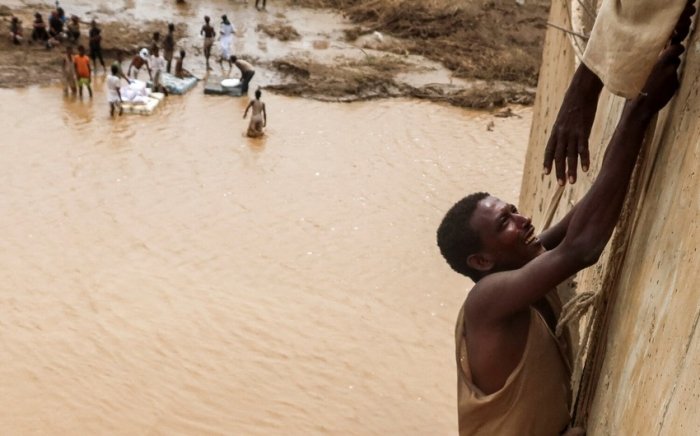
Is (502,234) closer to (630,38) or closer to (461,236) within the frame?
(461,236)

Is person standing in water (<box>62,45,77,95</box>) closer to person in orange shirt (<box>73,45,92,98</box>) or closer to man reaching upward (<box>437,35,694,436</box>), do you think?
person in orange shirt (<box>73,45,92,98</box>)

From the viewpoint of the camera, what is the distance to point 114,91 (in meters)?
12.9

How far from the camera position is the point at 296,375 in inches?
275

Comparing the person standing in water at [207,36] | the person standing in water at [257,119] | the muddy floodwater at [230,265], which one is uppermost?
the person standing in water at [207,36]

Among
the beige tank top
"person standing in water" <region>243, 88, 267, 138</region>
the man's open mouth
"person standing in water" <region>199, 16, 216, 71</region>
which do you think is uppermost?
the man's open mouth

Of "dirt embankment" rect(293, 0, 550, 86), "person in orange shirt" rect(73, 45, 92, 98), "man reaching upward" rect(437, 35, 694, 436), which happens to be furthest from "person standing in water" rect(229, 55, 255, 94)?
"man reaching upward" rect(437, 35, 694, 436)

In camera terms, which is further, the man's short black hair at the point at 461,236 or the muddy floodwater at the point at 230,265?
the muddy floodwater at the point at 230,265

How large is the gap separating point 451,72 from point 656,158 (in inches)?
592

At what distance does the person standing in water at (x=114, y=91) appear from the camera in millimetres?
12711

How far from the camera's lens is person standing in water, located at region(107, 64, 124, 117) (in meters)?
12.7

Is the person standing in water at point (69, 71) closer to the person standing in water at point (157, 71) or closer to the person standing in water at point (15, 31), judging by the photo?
the person standing in water at point (157, 71)

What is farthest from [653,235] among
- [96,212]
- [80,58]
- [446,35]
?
[446,35]

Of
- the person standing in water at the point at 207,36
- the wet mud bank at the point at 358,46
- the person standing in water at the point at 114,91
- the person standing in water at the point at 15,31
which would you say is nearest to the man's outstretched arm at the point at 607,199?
the person standing in water at the point at 114,91

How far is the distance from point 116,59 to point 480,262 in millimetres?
14866
